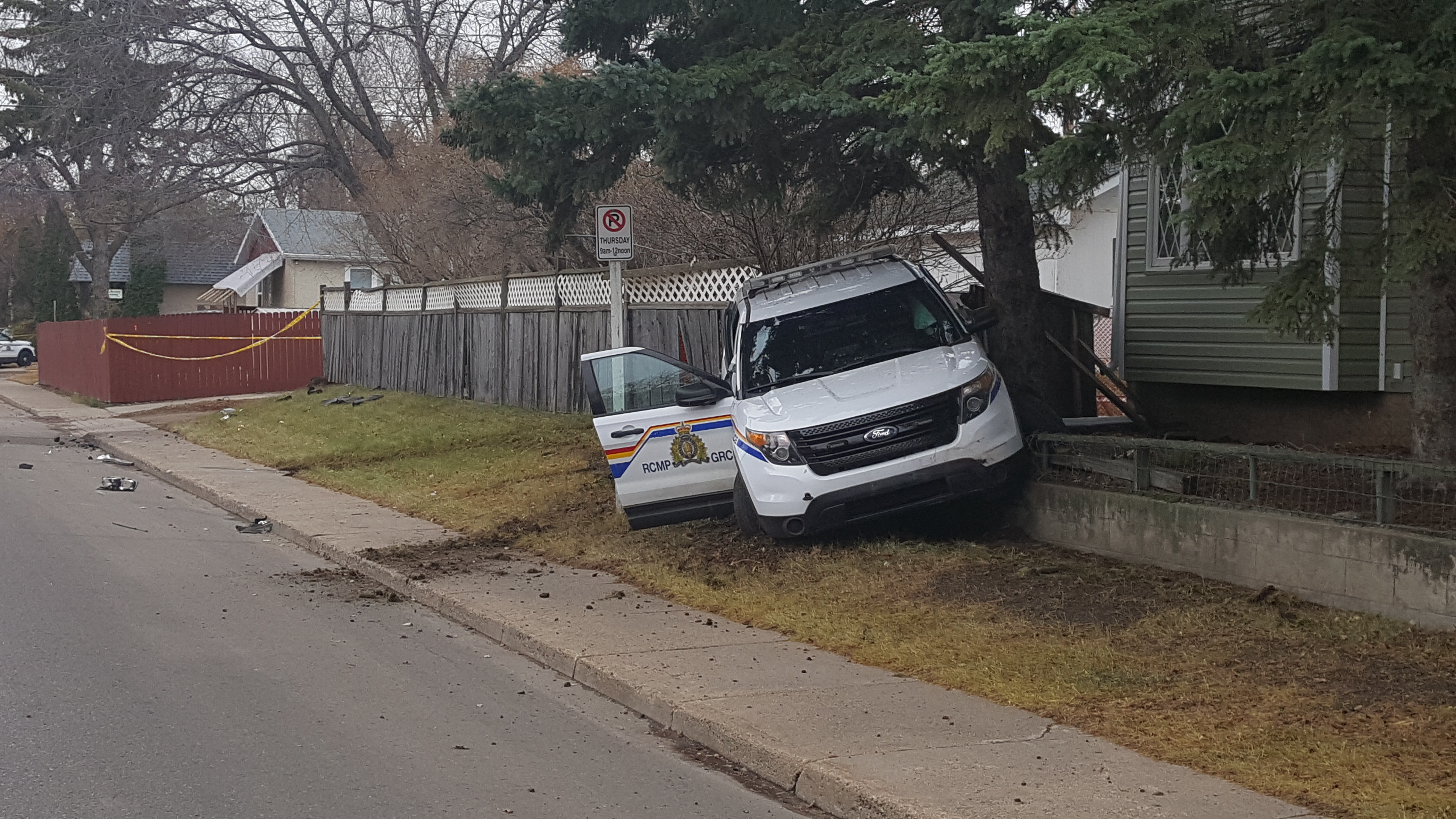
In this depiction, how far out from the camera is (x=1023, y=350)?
1211cm

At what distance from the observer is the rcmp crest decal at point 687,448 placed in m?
10.7

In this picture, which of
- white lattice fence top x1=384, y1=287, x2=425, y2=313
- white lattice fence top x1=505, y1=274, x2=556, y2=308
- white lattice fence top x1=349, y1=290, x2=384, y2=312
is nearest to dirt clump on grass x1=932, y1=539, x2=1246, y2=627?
white lattice fence top x1=505, y1=274, x2=556, y2=308

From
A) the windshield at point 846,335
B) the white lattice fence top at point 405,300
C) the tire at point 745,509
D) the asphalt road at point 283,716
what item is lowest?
the asphalt road at point 283,716

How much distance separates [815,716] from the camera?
6348 mm

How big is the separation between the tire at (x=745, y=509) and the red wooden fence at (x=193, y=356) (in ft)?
74.7

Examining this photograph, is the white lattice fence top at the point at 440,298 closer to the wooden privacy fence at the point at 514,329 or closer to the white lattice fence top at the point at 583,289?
the wooden privacy fence at the point at 514,329

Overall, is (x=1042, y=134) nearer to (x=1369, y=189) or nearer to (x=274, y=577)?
(x=1369, y=189)

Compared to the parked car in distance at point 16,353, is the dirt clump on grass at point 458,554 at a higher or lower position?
lower

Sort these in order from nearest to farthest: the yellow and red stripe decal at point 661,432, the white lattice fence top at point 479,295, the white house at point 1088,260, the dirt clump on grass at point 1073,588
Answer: the dirt clump on grass at point 1073,588 < the yellow and red stripe decal at point 661,432 < the white lattice fence top at point 479,295 < the white house at point 1088,260

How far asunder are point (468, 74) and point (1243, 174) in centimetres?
2610

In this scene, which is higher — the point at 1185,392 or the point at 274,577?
the point at 1185,392

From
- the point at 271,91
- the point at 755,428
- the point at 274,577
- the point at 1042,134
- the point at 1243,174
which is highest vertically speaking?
the point at 271,91

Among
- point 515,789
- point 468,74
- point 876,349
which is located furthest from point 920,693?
point 468,74

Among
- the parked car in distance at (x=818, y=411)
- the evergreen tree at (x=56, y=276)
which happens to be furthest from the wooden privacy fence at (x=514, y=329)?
the evergreen tree at (x=56, y=276)
